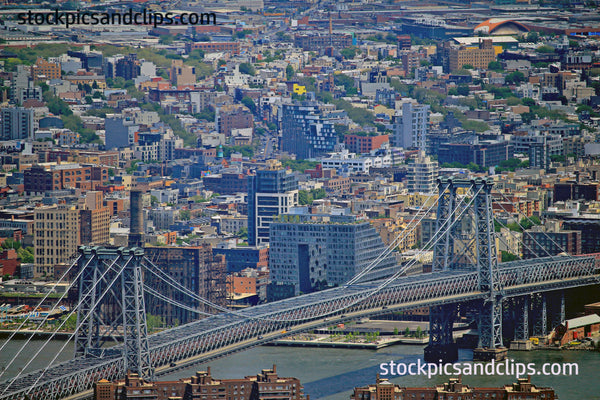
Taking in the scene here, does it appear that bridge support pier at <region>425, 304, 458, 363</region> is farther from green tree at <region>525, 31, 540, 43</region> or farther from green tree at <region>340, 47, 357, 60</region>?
green tree at <region>340, 47, 357, 60</region>

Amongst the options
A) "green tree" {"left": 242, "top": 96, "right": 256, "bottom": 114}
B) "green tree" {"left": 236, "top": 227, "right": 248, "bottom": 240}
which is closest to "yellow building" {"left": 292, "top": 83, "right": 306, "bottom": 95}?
"green tree" {"left": 242, "top": 96, "right": 256, "bottom": 114}

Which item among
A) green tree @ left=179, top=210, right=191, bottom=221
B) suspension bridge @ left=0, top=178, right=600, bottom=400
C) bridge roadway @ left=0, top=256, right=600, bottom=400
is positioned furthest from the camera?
green tree @ left=179, top=210, right=191, bottom=221

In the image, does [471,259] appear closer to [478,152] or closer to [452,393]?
[452,393]

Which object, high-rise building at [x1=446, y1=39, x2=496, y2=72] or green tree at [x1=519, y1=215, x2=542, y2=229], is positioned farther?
high-rise building at [x1=446, y1=39, x2=496, y2=72]

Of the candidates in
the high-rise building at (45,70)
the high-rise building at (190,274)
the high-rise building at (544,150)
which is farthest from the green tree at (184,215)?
the high-rise building at (45,70)

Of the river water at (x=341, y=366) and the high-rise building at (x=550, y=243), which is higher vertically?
the high-rise building at (x=550, y=243)

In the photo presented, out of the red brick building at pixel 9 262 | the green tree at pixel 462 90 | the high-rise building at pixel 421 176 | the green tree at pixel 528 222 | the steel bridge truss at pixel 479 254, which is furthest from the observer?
the green tree at pixel 462 90

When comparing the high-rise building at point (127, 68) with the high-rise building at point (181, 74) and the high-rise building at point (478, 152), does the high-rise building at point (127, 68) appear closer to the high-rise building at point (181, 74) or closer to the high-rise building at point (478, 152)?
the high-rise building at point (181, 74)
